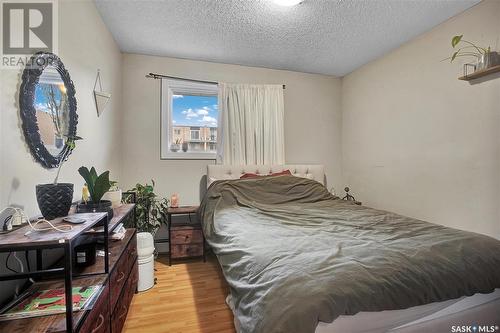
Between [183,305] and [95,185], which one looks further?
[183,305]

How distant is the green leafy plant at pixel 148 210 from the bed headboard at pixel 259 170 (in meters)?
0.70

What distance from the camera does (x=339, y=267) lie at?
Result: 3.56ft

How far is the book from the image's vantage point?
96 cm

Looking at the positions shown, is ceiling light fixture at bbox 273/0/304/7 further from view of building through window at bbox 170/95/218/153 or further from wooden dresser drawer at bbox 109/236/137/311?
wooden dresser drawer at bbox 109/236/137/311

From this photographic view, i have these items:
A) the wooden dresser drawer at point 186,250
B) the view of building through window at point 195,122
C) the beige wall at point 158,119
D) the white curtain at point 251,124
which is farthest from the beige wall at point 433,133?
the wooden dresser drawer at point 186,250

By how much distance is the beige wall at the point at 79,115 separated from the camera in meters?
1.11

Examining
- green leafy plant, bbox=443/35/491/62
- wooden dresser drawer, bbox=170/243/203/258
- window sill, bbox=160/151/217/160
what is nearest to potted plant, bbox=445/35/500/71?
green leafy plant, bbox=443/35/491/62

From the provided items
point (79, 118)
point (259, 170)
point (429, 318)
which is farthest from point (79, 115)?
A: point (429, 318)

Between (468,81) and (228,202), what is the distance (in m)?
2.52

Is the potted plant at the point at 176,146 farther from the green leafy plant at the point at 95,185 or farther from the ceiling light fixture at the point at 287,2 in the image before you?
the ceiling light fixture at the point at 287,2

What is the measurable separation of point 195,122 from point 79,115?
5.43 ft

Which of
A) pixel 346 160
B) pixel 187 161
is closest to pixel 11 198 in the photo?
pixel 187 161

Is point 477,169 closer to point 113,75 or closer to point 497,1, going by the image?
point 497,1

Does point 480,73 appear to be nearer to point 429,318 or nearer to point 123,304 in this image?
point 429,318
